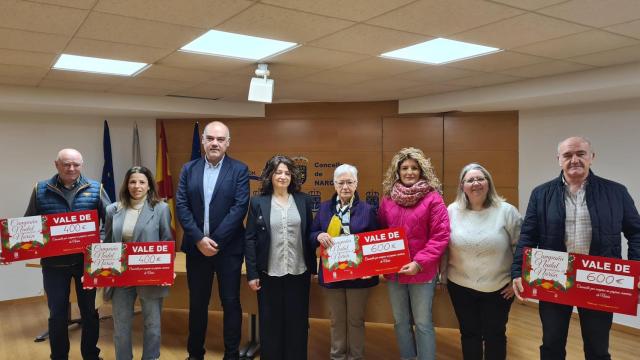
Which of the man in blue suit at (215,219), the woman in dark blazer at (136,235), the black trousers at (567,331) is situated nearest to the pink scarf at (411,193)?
the black trousers at (567,331)

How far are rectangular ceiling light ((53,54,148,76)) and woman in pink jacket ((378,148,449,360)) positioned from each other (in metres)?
2.32

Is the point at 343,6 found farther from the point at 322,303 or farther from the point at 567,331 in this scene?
the point at 322,303

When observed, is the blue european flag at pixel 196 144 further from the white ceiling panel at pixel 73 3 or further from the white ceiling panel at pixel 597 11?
the white ceiling panel at pixel 597 11

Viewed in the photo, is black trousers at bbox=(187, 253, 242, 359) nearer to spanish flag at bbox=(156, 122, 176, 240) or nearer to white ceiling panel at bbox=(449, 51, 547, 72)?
white ceiling panel at bbox=(449, 51, 547, 72)

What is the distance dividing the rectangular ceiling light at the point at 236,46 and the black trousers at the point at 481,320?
1938 millimetres

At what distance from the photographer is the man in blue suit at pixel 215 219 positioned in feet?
9.37

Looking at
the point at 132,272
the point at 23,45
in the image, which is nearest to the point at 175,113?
the point at 23,45

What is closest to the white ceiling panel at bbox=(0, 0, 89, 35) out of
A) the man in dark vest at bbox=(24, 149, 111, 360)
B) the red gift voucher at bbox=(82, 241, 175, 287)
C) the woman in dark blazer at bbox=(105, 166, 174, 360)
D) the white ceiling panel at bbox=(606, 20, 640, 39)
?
the man in dark vest at bbox=(24, 149, 111, 360)

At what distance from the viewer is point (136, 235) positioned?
2707 mm

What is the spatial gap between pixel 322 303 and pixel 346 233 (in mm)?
1005

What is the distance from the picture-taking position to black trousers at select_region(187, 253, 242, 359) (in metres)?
2.90

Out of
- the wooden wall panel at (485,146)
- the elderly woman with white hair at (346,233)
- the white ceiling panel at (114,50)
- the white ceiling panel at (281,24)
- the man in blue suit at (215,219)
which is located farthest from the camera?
the wooden wall panel at (485,146)

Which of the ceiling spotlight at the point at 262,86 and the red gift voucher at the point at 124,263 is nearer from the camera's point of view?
the red gift voucher at the point at 124,263

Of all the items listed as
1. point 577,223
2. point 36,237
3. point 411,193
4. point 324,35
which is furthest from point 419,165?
point 36,237
